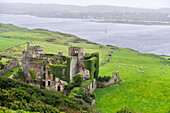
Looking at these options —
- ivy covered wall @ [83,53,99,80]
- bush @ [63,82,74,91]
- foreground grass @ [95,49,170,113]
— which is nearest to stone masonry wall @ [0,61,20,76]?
bush @ [63,82,74,91]

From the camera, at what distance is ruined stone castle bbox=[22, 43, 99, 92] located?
1651 inches

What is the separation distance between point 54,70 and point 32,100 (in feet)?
48.9

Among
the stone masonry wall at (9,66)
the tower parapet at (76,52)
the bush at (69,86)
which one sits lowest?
the stone masonry wall at (9,66)

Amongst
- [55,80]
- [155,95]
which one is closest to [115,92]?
[155,95]

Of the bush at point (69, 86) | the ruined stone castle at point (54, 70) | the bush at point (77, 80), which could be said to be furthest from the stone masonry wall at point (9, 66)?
the bush at point (77, 80)

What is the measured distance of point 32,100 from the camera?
91.3 ft

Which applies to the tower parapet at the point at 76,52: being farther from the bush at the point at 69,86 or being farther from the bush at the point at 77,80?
the bush at the point at 69,86

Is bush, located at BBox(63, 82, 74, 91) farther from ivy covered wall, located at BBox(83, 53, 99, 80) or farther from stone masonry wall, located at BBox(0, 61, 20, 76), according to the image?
stone masonry wall, located at BBox(0, 61, 20, 76)

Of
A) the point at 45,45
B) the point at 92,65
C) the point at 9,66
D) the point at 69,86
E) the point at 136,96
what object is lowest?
the point at 136,96

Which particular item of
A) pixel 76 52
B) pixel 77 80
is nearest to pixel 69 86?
pixel 77 80

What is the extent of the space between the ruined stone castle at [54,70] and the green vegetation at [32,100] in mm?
8852

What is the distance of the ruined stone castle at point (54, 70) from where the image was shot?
41938mm

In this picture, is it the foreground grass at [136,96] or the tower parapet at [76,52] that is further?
the tower parapet at [76,52]

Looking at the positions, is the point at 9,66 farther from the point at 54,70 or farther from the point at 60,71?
the point at 60,71
